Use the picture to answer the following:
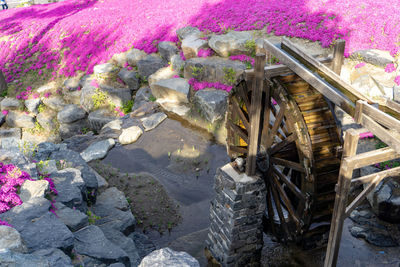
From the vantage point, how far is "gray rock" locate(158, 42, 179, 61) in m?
15.3

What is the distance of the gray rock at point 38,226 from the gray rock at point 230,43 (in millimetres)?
9561

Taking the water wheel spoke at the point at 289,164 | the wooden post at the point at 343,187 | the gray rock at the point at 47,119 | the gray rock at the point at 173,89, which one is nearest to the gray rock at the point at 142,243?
the water wheel spoke at the point at 289,164

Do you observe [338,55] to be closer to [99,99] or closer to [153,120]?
[153,120]

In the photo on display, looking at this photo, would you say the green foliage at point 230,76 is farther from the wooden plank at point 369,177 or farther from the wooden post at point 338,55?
the wooden plank at point 369,177

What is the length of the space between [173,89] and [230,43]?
9.03 ft

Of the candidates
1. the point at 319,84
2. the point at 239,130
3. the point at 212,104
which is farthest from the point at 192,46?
the point at 319,84

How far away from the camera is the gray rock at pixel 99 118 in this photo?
1423cm

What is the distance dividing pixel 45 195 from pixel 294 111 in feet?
15.2

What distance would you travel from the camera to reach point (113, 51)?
17.3 metres

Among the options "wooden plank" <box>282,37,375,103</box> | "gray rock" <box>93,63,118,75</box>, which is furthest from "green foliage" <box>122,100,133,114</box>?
"wooden plank" <box>282,37,375,103</box>

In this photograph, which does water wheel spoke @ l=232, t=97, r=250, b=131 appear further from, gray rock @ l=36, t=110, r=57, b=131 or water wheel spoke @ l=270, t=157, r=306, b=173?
gray rock @ l=36, t=110, r=57, b=131

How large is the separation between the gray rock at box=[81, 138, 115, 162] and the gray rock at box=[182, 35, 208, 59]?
492 centimetres

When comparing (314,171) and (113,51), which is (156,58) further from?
(314,171)

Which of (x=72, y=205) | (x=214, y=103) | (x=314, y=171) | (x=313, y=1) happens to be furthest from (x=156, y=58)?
(x=314, y=171)
